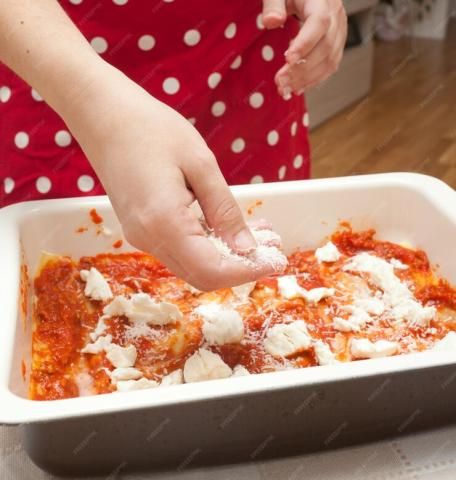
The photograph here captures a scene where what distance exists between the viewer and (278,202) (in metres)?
1.01

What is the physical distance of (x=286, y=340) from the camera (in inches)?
31.8

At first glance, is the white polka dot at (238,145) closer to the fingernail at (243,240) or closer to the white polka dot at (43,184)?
the white polka dot at (43,184)

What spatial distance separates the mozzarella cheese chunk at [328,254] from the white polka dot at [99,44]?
0.44 meters

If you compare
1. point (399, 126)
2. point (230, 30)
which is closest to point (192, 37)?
point (230, 30)

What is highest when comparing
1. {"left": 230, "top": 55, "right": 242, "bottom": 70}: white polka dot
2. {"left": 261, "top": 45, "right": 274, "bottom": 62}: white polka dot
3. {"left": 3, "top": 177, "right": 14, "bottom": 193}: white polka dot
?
{"left": 261, "top": 45, "right": 274, "bottom": 62}: white polka dot

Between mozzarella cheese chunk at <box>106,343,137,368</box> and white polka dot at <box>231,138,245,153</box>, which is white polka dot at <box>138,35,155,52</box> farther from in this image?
mozzarella cheese chunk at <box>106,343,137,368</box>

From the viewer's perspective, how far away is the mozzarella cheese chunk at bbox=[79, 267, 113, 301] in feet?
2.90

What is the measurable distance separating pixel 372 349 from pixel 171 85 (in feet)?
1.66

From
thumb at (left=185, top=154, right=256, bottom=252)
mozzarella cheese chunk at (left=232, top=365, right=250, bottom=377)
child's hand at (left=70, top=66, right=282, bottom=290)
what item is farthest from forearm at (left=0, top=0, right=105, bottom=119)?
mozzarella cheese chunk at (left=232, top=365, right=250, bottom=377)

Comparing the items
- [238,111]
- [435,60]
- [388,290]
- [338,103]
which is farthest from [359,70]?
[388,290]

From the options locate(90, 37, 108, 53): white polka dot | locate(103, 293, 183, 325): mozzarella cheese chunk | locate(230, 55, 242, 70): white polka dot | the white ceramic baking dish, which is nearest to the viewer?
the white ceramic baking dish

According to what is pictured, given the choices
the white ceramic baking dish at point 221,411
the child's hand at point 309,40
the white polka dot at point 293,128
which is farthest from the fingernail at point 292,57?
the white ceramic baking dish at point 221,411

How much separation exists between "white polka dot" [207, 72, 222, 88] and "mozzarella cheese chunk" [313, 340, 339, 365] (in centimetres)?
46

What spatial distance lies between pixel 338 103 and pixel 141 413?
9.74 ft
